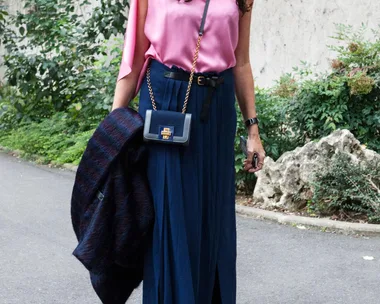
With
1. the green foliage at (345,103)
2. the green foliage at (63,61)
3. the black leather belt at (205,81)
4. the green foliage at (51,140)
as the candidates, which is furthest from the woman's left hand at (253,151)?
the green foliage at (63,61)

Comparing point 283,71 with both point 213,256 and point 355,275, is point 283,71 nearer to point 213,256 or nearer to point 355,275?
point 355,275

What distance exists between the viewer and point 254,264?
5.42 m

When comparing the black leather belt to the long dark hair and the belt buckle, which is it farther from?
the long dark hair

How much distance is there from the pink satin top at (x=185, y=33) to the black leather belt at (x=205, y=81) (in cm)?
3

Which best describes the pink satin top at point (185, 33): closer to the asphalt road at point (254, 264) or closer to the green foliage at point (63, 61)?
the asphalt road at point (254, 264)

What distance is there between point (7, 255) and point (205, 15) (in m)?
3.29

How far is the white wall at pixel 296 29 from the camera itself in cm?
888

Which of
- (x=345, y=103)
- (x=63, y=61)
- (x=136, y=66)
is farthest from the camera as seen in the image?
(x=63, y=61)

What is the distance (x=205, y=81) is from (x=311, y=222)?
11.9ft

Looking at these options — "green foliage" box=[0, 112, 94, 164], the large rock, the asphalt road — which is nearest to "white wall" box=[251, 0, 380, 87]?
the large rock

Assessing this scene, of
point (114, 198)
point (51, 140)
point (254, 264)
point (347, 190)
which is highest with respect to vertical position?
point (114, 198)

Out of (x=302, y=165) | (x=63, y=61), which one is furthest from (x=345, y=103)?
(x=63, y=61)

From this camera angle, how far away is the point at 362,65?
7750mm

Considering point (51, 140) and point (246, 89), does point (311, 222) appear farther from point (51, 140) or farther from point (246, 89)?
point (51, 140)
